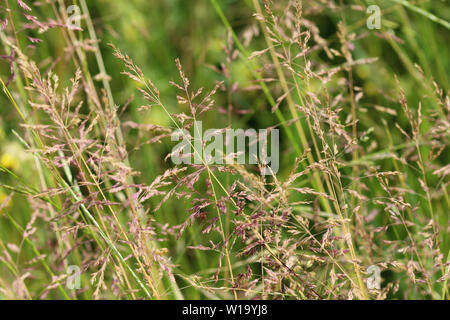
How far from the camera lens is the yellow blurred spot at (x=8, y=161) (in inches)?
61.0

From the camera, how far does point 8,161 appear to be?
1.56 metres

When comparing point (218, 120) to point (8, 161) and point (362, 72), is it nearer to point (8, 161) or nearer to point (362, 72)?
point (362, 72)

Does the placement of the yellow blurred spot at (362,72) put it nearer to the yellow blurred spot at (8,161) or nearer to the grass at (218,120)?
the grass at (218,120)

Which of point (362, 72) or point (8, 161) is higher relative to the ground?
point (362, 72)

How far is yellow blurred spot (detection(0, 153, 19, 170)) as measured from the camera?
1548mm

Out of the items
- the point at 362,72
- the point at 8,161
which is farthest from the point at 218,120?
the point at 8,161

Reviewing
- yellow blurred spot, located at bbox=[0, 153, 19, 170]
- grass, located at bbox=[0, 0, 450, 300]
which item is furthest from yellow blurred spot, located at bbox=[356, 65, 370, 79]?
yellow blurred spot, located at bbox=[0, 153, 19, 170]

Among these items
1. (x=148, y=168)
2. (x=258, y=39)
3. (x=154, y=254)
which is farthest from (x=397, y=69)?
(x=154, y=254)

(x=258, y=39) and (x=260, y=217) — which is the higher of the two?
(x=258, y=39)

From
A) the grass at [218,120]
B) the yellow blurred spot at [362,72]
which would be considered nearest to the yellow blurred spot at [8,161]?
the grass at [218,120]

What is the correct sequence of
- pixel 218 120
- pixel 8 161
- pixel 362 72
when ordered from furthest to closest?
pixel 362 72 < pixel 218 120 < pixel 8 161
